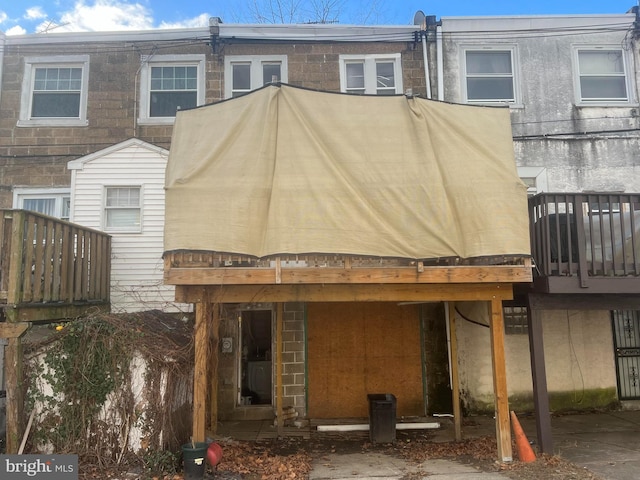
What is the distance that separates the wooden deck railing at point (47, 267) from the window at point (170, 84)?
3.09 metres

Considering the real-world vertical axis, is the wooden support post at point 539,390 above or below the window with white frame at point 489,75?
below

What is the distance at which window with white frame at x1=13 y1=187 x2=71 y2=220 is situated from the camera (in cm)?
962

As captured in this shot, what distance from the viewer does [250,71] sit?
33.7ft

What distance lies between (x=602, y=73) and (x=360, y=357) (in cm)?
780

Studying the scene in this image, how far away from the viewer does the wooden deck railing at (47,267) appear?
6.36m

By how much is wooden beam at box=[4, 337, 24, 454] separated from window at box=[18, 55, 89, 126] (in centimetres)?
522

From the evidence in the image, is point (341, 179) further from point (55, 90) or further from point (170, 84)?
point (55, 90)

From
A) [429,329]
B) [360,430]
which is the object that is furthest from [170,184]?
[429,329]

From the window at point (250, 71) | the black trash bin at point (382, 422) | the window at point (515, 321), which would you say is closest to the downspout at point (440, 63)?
the window at point (250, 71)

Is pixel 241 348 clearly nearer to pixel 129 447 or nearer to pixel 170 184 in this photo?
pixel 129 447

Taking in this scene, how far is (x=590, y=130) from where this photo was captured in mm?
9992

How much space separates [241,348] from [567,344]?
6.61 metres

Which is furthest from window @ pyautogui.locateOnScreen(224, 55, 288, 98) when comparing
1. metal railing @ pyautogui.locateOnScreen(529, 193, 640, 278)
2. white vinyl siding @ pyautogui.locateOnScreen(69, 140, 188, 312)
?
metal railing @ pyautogui.locateOnScreen(529, 193, 640, 278)

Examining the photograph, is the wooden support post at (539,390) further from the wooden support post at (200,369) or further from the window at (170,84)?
the window at (170,84)
